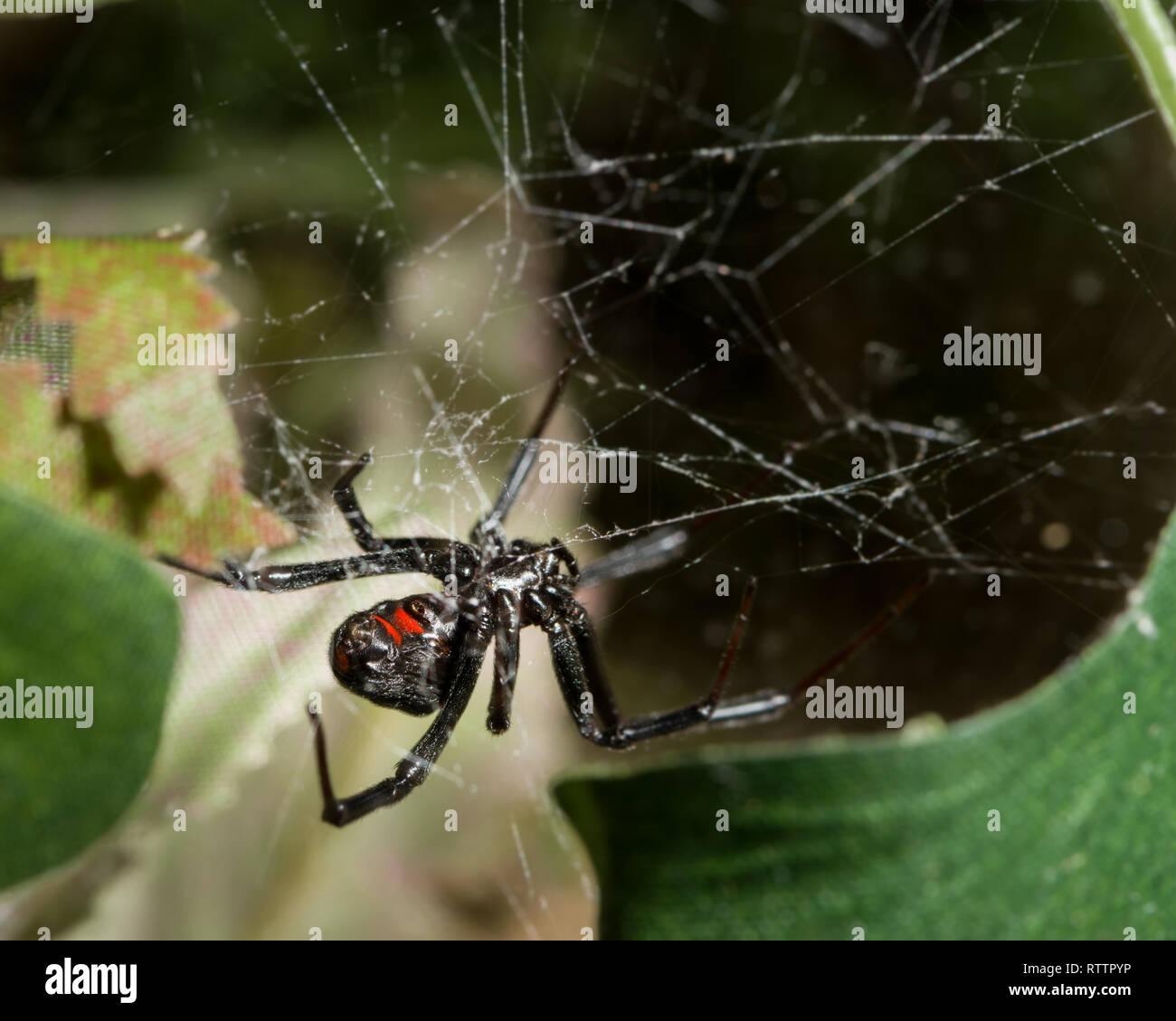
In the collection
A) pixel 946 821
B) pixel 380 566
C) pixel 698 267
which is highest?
pixel 698 267

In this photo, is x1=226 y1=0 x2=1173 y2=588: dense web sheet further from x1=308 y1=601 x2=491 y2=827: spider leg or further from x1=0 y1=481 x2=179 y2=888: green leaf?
x1=0 y1=481 x2=179 y2=888: green leaf

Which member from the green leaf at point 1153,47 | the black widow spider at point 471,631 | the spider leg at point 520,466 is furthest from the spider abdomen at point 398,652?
the green leaf at point 1153,47

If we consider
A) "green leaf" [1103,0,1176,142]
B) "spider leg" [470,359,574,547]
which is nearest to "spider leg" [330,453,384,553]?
"spider leg" [470,359,574,547]

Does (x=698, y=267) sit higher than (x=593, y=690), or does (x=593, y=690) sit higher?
(x=698, y=267)

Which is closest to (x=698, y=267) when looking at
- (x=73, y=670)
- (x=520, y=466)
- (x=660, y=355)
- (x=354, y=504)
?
(x=660, y=355)

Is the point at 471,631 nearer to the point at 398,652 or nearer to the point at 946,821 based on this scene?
the point at 398,652

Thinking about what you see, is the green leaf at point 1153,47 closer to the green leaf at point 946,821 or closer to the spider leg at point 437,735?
the green leaf at point 946,821
